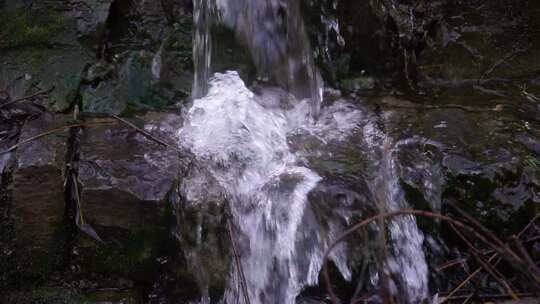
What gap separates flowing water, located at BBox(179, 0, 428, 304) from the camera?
208 centimetres

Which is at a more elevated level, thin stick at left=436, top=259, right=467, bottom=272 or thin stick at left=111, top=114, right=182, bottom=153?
thin stick at left=111, top=114, right=182, bottom=153

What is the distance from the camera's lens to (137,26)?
3.26 metres

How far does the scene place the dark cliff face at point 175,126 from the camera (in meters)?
2.02

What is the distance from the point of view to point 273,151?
2430mm

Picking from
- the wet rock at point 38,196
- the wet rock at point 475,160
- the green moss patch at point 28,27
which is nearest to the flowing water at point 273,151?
the wet rock at point 475,160

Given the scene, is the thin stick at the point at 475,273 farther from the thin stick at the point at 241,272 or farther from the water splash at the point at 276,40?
the water splash at the point at 276,40

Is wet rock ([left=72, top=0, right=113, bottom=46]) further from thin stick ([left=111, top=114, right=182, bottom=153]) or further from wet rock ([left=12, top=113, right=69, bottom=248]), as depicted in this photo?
wet rock ([left=12, top=113, right=69, bottom=248])

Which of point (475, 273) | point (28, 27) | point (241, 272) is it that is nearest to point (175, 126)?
point (241, 272)

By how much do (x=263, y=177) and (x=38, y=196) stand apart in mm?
912

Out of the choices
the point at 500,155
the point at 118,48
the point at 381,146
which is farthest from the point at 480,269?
the point at 118,48

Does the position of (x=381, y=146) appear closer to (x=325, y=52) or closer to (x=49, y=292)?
(x=325, y=52)

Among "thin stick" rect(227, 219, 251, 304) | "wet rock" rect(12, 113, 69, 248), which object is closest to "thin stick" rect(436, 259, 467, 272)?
"thin stick" rect(227, 219, 251, 304)

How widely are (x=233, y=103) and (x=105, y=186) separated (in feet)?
3.16

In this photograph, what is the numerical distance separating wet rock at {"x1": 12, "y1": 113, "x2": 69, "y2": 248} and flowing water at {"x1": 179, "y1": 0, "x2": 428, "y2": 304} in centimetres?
51
